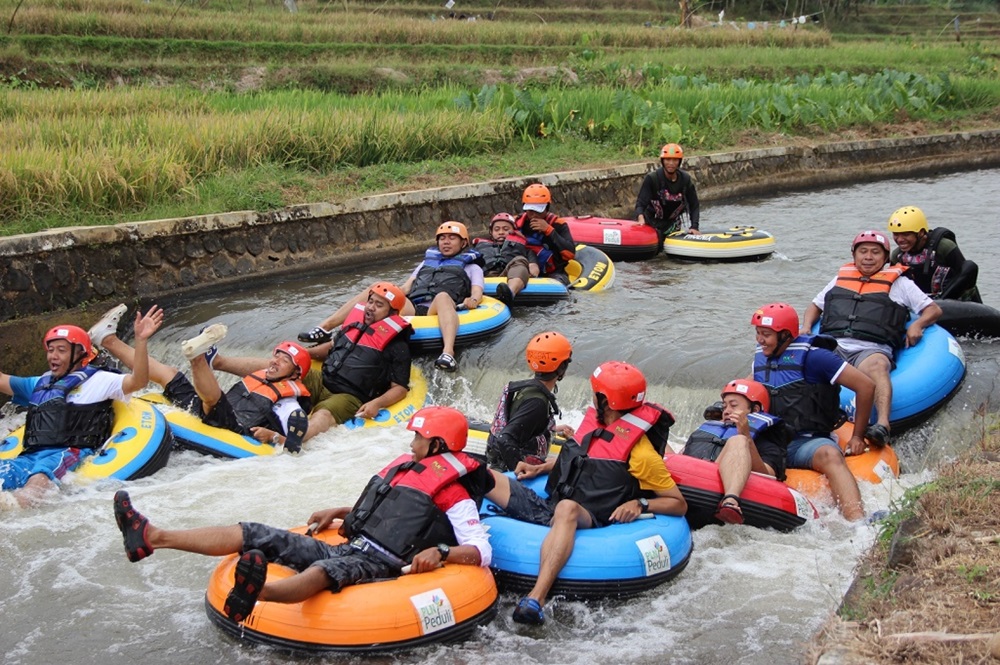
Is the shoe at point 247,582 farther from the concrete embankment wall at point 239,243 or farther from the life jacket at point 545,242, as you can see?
the life jacket at point 545,242

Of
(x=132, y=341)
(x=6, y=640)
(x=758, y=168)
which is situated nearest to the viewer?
(x=6, y=640)

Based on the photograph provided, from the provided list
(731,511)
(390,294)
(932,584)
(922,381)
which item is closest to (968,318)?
(922,381)

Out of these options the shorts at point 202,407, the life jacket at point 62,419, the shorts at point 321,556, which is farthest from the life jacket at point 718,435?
the life jacket at point 62,419

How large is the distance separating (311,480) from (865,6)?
161ft

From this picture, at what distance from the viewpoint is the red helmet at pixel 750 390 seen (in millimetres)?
6648

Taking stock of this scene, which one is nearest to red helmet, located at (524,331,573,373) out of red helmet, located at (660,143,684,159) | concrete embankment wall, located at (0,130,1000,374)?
concrete embankment wall, located at (0,130,1000,374)

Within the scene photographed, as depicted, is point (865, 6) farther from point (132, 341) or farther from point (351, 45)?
point (132, 341)

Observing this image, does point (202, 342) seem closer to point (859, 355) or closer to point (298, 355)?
point (298, 355)

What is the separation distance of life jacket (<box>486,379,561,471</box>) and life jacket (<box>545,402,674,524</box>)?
678mm

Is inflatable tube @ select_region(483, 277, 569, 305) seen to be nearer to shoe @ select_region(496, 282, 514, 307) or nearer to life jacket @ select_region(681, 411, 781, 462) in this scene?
shoe @ select_region(496, 282, 514, 307)

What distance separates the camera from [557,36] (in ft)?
99.0

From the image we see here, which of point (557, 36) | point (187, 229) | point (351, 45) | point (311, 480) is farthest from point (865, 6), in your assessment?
point (311, 480)

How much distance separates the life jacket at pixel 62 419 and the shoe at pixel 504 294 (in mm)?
3975

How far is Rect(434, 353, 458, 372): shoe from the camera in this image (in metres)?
9.20
